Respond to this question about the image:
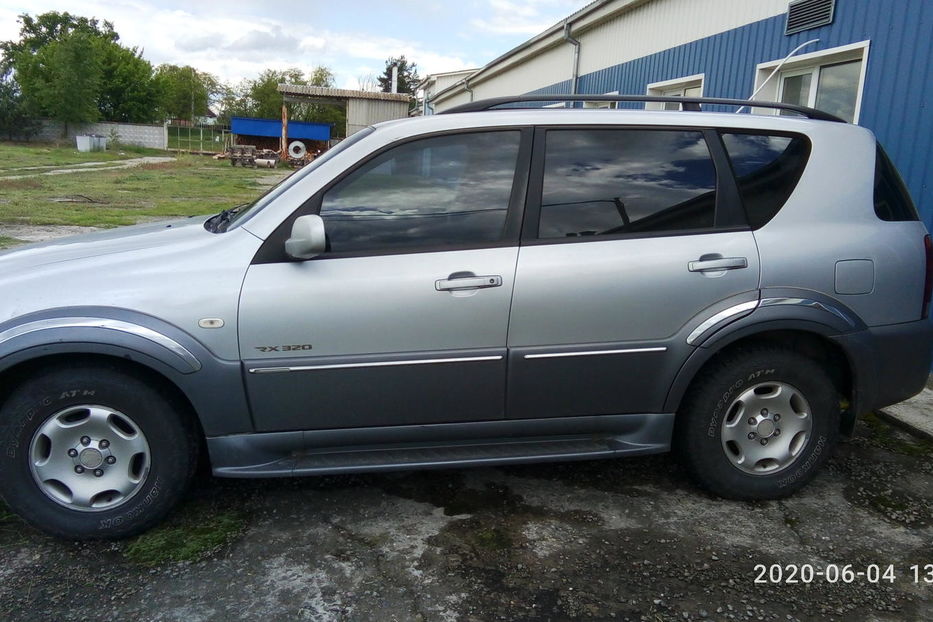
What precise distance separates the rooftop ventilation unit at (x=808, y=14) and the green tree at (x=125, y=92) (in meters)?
58.3

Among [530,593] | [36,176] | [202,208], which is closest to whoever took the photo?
[530,593]

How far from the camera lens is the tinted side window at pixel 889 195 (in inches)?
134

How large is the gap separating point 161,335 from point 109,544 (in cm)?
96

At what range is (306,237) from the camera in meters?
2.83

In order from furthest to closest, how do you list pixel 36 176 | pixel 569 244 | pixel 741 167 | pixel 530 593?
pixel 36 176, pixel 741 167, pixel 569 244, pixel 530 593

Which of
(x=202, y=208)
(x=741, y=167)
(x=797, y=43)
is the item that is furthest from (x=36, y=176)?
(x=741, y=167)

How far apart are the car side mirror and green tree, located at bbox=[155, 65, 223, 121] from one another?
75.2 metres

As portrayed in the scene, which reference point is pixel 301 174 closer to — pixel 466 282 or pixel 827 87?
pixel 466 282

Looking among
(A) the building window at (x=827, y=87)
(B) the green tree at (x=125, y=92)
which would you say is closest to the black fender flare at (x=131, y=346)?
(A) the building window at (x=827, y=87)

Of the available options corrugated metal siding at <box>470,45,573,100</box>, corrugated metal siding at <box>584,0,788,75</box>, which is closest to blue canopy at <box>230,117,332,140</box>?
corrugated metal siding at <box>470,45,573,100</box>

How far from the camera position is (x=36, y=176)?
820 inches

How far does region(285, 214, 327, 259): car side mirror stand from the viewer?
2.83 metres

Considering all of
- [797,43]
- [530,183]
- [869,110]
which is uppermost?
[797,43]

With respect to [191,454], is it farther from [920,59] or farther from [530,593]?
[920,59]
